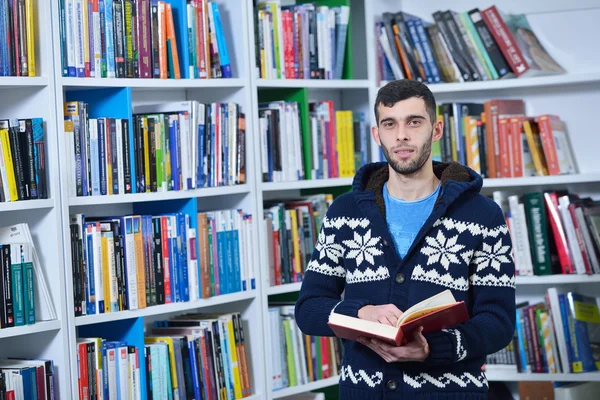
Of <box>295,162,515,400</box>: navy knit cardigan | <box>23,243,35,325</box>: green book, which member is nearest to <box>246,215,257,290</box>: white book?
<box>23,243,35,325</box>: green book

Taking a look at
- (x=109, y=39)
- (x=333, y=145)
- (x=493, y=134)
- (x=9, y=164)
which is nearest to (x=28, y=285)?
(x=9, y=164)

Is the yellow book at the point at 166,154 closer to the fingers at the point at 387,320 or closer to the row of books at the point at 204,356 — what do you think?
the row of books at the point at 204,356

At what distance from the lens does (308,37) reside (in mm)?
3359

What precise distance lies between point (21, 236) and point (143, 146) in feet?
1.65

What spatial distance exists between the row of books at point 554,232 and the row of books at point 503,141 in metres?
0.11

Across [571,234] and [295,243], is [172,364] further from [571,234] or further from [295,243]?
[571,234]

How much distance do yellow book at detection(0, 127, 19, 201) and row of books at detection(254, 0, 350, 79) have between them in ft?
3.35

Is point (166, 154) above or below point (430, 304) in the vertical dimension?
above

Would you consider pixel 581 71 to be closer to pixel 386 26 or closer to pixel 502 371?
pixel 386 26

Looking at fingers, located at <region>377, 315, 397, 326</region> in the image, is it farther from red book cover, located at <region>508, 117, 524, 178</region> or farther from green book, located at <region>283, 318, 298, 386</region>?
red book cover, located at <region>508, 117, 524, 178</region>

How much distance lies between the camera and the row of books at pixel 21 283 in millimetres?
2469

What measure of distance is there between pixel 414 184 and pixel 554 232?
61.1 inches

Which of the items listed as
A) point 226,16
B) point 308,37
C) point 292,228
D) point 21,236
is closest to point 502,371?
point 292,228

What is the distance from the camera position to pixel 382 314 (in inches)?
73.9
